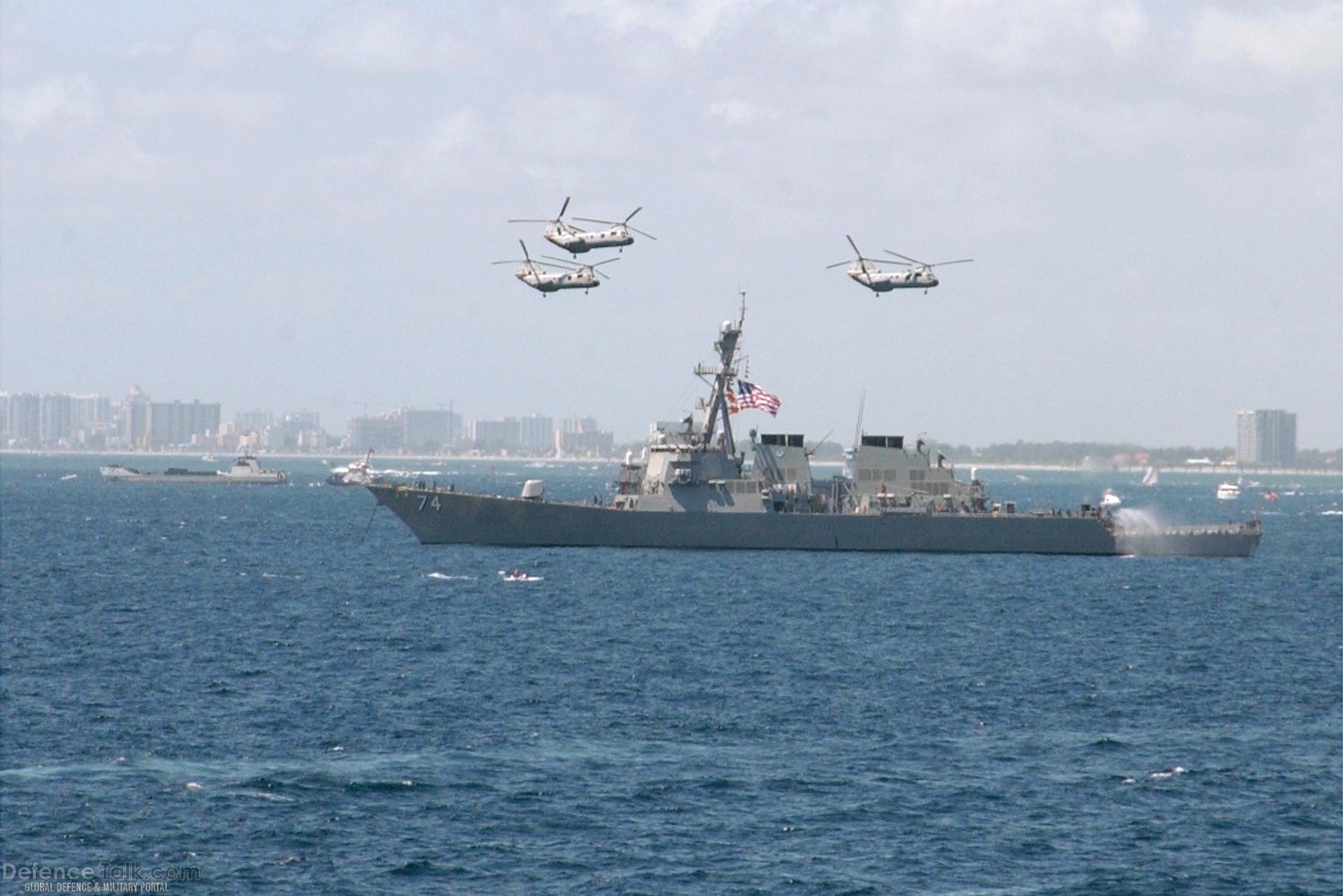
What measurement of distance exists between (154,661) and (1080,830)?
26747mm

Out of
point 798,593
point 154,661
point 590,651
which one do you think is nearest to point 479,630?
point 590,651

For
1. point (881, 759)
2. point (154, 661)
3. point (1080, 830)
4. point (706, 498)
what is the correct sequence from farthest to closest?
point (706, 498) < point (154, 661) < point (881, 759) < point (1080, 830)

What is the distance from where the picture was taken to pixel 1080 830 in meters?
28.5

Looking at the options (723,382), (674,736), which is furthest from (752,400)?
(674,736)

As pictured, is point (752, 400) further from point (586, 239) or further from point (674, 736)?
point (674, 736)

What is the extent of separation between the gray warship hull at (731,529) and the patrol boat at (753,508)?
0.06m

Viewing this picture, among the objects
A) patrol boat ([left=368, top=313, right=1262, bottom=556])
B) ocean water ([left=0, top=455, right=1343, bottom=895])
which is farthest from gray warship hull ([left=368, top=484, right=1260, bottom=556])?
ocean water ([left=0, top=455, right=1343, bottom=895])

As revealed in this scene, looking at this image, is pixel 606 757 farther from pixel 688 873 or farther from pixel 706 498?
pixel 706 498

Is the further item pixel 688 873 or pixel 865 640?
pixel 865 640

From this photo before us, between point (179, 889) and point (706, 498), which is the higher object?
point (706, 498)

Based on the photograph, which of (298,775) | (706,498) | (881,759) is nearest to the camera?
(298,775)

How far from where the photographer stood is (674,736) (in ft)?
115

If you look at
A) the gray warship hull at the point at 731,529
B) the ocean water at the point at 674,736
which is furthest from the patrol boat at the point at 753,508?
the ocean water at the point at 674,736

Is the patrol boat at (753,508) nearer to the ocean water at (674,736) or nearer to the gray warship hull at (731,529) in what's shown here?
the gray warship hull at (731,529)
